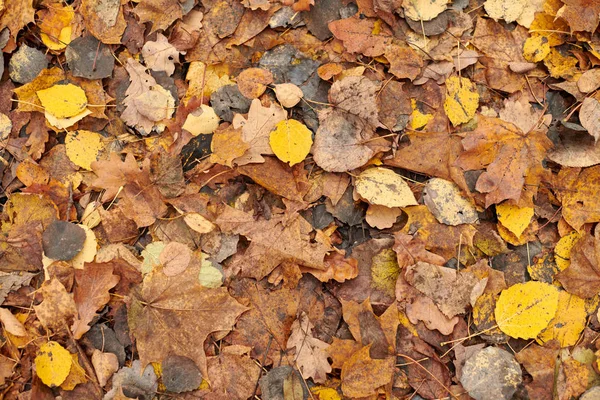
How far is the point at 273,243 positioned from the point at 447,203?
0.80 metres

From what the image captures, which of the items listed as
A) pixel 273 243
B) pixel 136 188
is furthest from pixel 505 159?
pixel 136 188

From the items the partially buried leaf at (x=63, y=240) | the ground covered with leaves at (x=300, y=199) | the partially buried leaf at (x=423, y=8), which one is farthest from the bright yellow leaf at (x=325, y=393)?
the partially buried leaf at (x=423, y=8)

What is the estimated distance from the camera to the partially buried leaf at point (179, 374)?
2.19 m

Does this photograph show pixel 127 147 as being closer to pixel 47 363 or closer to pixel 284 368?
pixel 47 363

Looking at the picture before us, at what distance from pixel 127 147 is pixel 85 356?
3.17ft

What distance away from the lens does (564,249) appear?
2328 millimetres

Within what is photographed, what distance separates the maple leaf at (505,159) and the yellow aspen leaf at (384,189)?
0.98ft

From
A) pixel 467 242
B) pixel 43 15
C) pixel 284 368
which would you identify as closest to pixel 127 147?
pixel 43 15

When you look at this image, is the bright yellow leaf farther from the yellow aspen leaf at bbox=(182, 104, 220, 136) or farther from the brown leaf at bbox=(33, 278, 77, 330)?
the yellow aspen leaf at bbox=(182, 104, 220, 136)

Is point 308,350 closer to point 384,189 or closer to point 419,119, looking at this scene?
point 384,189

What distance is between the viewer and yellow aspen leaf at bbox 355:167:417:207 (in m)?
2.27

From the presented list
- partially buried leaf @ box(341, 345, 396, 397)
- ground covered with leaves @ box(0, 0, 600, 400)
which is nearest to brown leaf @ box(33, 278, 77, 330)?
ground covered with leaves @ box(0, 0, 600, 400)

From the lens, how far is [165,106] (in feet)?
8.07

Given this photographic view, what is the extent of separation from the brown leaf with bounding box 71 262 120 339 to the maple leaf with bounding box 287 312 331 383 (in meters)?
0.82
